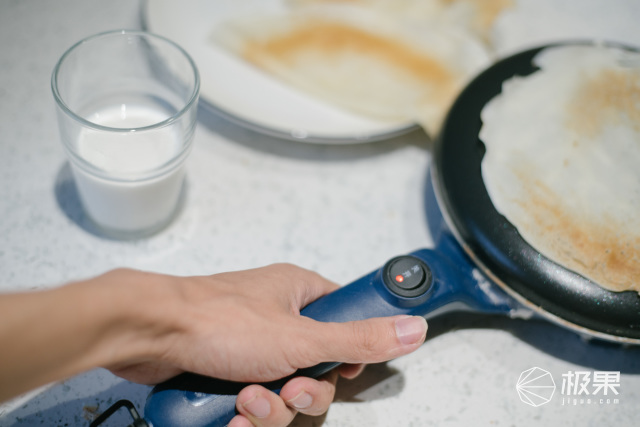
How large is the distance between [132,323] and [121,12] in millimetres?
720

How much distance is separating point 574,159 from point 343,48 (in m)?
0.42

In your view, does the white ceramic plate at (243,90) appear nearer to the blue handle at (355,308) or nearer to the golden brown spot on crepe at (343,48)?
the golden brown spot on crepe at (343,48)

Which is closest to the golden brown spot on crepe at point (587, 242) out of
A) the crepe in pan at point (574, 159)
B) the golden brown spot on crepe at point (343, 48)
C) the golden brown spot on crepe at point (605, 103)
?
the crepe in pan at point (574, 159)

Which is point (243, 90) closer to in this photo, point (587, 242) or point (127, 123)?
point (127, 123)

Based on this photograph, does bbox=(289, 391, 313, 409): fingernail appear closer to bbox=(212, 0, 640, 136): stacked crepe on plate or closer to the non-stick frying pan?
the non-stick frying pan

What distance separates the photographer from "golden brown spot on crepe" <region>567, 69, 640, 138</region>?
0.65m

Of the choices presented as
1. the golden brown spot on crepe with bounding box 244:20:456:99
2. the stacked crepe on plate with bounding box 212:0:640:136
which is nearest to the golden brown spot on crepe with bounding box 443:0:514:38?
the stacked crepe on plate with bounding box 212:0:640:136

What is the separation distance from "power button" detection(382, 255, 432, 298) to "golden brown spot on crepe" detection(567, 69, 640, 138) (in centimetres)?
28

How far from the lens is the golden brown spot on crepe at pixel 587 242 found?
0.53 meters

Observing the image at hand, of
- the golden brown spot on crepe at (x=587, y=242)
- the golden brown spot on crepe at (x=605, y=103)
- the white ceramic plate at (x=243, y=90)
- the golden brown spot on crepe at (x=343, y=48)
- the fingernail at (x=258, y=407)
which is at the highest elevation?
the golden brown spot on crepe at (x=605, y=103)

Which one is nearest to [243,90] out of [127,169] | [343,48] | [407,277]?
[343,48]

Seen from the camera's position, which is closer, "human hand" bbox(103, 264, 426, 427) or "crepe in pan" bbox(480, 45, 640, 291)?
"human hand" bbox(103, 264, 426, 427)

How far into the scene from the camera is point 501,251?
0.55 meters

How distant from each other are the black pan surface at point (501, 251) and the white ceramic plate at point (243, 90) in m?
0.12
